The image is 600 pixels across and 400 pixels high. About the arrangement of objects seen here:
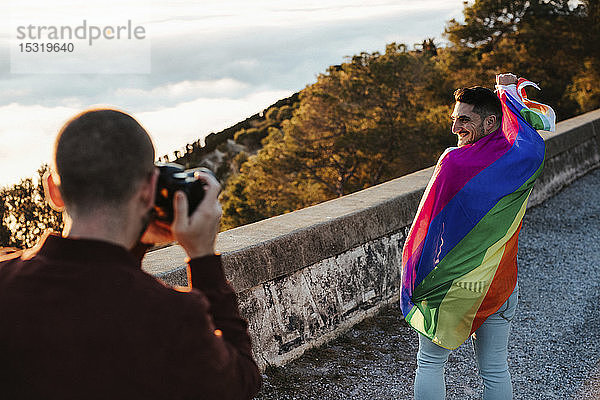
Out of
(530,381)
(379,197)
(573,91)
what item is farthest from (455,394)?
(573,91)

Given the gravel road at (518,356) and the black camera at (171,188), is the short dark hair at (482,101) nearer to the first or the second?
the gravel road at (518,356)

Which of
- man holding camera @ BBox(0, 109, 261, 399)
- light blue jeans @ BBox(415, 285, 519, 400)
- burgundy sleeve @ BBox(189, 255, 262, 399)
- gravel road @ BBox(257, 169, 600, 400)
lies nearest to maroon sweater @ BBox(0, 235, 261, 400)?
man holding camera @ BBox(0, 109, 261, 399)

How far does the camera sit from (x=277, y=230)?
395cm

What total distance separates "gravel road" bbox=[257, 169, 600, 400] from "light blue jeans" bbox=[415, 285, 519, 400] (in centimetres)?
73

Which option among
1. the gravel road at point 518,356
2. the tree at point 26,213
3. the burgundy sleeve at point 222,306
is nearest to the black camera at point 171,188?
the burgundy sleeve at point 222,306

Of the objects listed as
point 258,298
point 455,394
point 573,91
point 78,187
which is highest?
point 78,187

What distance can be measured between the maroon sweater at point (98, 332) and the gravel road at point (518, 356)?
237 centimetres

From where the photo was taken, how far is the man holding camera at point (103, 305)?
3.78 ft

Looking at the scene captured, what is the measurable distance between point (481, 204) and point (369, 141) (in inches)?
1361

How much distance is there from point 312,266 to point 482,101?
149 cm

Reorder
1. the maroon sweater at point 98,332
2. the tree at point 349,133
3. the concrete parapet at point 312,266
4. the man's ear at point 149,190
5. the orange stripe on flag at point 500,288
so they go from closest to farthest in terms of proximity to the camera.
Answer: the maroon sweater at point 98,332
the man's ear at point 149,190
the orange stripe on flag at point 500,288
the concrete parapet at point 312,266
the tree at point 349,133

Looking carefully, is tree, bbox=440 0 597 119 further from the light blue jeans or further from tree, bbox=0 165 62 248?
the light blue jeans

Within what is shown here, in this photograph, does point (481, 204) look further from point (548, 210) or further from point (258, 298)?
point (548, 210)

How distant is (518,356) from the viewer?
4.16 meters
